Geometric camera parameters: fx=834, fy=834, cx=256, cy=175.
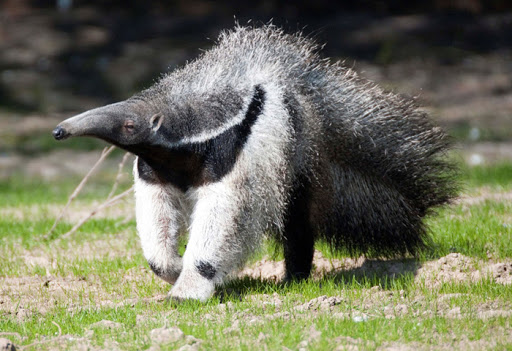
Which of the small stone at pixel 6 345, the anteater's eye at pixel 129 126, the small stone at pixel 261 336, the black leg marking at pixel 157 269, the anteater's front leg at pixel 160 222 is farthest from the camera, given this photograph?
the black leg marking at pixel 157 269

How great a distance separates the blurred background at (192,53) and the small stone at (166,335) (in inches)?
367

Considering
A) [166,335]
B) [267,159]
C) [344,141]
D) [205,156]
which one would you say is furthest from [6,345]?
[344,141]

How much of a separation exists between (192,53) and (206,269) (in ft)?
46.3

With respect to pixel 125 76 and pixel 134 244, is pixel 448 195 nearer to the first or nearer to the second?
pixel 134 244

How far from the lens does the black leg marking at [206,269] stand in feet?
18.2

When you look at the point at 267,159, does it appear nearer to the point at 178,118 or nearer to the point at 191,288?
the point at 178,118

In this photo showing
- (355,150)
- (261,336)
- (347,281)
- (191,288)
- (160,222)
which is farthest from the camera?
(355,150)

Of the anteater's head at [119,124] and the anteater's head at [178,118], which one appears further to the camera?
the anteater's head at [178,118]

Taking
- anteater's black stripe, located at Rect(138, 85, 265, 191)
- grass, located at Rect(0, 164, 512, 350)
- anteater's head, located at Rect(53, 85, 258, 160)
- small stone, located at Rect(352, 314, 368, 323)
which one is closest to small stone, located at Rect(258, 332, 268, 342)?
grass, located at Rect(0, 164, 512, 350)

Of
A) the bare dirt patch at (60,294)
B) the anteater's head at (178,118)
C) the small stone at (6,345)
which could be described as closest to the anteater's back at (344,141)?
the anteater's head at (178,118)

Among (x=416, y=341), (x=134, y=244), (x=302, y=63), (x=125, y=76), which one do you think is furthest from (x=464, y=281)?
(x=125, y=76)

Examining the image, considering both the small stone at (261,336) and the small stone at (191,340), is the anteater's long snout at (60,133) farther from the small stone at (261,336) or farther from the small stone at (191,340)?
the small stone at (261,336)

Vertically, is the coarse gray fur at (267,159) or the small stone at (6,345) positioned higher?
the coarse gray fur at (267,159)

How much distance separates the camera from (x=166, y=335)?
432 centimetres
